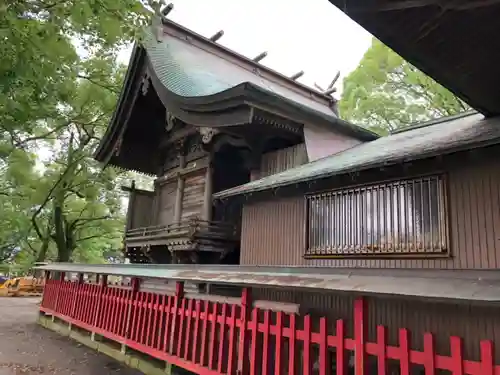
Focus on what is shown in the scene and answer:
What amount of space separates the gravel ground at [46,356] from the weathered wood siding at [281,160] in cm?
475

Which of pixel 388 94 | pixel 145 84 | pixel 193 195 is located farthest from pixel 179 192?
pixel 388 94

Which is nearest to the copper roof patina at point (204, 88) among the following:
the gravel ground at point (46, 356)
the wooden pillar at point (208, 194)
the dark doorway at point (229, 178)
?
the wooden pillar at point (208, 194)

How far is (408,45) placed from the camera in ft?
11.5

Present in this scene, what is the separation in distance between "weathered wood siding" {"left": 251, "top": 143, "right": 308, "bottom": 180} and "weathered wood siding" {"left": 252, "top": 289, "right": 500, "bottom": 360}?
10.4 ft

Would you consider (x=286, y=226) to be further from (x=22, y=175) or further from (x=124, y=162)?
(x=22, y=175)

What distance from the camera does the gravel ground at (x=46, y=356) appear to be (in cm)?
719

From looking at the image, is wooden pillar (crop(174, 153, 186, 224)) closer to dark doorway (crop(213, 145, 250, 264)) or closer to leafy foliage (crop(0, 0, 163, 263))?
dark doorway (crop(213, 145, 250, 264))

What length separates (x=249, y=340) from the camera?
4.93m

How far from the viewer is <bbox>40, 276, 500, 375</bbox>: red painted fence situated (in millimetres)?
3369

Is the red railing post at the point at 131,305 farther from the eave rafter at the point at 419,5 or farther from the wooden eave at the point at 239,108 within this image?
the eave rafter at the point at 419,5

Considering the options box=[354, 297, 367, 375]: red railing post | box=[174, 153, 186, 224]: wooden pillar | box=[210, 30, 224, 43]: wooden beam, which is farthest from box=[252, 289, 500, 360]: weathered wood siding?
box=[210, 30, 224, 43]: wooden beam

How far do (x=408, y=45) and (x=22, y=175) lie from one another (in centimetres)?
1928

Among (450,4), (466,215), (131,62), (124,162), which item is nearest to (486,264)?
(466,215)

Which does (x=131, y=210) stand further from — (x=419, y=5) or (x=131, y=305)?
(x=419, y=5)
